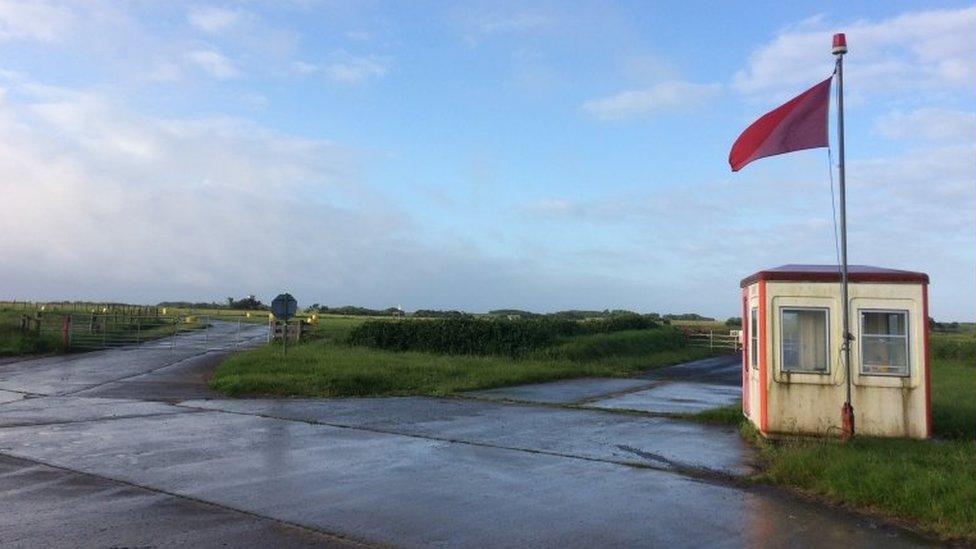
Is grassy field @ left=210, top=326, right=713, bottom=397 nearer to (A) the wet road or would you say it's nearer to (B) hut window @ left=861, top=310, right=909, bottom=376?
(A) the wet road

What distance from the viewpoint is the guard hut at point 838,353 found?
446 inches

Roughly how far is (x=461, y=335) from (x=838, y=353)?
21744 millimetres

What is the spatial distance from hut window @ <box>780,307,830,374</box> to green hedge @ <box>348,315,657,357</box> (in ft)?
64.7

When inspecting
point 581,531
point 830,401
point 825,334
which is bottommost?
point 581,531

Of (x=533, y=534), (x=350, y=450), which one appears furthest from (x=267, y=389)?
(x=533, y=534)

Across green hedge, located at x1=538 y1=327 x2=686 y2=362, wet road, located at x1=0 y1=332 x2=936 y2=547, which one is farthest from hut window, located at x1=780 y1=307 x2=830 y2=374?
green hedge, located at x1=538 y1=327 x2=686 y2=362

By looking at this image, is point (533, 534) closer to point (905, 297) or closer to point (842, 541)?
point (842, 541)

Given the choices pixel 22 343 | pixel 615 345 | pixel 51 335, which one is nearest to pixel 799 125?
pixel 615 345

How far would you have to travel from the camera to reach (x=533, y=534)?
21.7ft

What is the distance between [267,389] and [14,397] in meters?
5.23

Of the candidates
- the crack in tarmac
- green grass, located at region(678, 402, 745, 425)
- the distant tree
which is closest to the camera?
the crack in tarmac

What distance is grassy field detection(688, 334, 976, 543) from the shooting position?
7.07 meters

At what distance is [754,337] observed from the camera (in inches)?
494

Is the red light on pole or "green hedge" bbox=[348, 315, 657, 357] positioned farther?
"green hedge" bbox=[348, 315, 657, 357]
